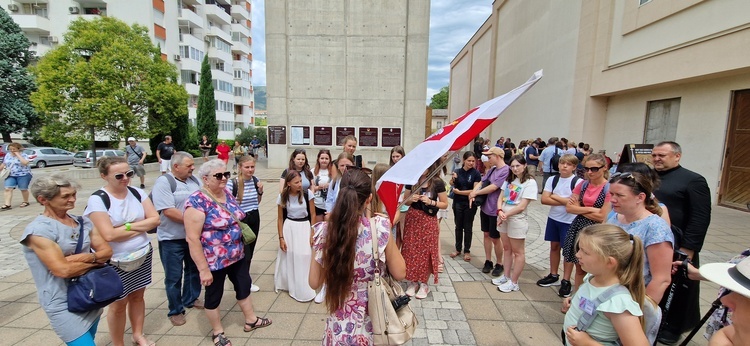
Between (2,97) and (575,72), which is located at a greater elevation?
(575,72)

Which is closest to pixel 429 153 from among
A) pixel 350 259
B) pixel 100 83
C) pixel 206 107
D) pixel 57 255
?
pixel 350 259

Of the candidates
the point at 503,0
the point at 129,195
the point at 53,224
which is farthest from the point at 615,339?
the point at 503,0

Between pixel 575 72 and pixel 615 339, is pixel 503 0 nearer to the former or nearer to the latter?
pixel 575 72

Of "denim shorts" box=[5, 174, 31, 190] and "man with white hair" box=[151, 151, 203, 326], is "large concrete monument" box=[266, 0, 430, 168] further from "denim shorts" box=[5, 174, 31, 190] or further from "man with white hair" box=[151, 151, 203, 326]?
"man with white hair" box=[151, 151, 203, 326]

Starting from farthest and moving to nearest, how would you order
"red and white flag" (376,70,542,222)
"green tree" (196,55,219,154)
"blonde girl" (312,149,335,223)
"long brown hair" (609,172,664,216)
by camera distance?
"green tree" (196,55,219,154), "blonde girl" (312,149,335,223), "long brown hair" (609,172,664,216), "red and white flag" (376,70,542,222)

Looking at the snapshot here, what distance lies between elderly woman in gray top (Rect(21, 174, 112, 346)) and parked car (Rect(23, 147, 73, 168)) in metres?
25.0

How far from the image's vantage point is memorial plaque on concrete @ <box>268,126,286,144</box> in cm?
1565

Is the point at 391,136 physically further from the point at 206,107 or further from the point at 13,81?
the point at 13,81

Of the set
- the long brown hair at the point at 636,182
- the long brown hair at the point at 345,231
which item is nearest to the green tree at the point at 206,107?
the long brown hair at the point at 345,231

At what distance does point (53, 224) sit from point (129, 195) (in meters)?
0.75

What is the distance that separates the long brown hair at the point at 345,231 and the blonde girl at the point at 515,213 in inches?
108

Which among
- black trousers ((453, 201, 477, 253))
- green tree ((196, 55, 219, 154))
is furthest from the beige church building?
green tree ((196, 55, 219, 154))

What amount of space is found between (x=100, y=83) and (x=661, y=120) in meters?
23.0

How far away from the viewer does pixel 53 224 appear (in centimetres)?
217
